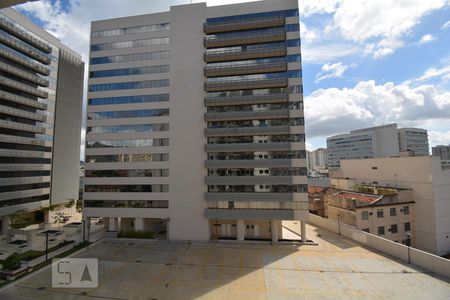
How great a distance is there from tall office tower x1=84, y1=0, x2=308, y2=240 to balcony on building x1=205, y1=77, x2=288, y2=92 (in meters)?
0.18

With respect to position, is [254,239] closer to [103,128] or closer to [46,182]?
[103,128]

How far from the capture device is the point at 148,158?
4594 centimetres

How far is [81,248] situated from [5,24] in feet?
156

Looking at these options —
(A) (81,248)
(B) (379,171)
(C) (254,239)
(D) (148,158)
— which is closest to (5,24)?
(D) (148,158)

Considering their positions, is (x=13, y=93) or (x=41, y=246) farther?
(x=13, y=93)

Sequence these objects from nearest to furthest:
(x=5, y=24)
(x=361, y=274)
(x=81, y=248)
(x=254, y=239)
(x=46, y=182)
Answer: (x=361, y=274), (x=81, y=248), (x=254, y=239), (x=5, y=24), (x=46, y=182)

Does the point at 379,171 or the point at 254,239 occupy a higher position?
the point at 379,171

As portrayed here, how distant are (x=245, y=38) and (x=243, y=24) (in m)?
2.41

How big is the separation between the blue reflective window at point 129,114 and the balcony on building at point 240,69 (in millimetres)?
10360

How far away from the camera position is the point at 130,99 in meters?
47.4

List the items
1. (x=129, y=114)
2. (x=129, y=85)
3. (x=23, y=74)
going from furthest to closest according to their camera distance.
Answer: (x=23, y=74)
(x=129, y=85)
(x=129, y=114)

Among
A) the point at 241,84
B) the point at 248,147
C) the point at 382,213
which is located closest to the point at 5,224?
the point at 248,147

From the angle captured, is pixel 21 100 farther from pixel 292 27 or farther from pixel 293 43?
pixel 292 27

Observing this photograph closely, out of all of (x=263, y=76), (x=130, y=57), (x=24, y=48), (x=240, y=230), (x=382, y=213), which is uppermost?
(x=24, y=48)
